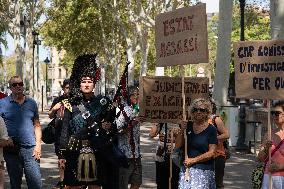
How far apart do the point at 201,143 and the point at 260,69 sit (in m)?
1.06

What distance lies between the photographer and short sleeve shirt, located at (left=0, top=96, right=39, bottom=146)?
8500mm

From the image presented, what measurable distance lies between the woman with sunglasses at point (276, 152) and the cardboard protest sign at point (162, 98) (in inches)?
79.3

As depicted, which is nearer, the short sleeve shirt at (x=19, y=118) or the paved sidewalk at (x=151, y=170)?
the short sleeve shirt at (x=19, y=118)

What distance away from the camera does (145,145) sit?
68.6 ft

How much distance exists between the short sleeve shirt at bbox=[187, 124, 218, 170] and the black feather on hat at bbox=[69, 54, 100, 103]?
1.13 metres

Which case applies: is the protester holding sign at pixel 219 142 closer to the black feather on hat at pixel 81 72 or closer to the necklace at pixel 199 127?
the necklace at pixel 199 127

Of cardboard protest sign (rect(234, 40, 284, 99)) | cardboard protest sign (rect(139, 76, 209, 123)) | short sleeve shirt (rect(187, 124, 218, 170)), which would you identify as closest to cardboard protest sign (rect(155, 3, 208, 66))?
cardboard protest sign (rect(139, 76, 209, 123))

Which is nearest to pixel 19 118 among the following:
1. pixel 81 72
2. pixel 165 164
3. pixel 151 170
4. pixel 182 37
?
pixel 81 72

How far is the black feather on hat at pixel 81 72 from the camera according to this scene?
7.21 m

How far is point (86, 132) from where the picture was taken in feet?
23.5

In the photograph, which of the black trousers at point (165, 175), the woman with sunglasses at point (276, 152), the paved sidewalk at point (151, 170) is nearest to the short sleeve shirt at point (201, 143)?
the woman with sunglasses at point (276, 152)

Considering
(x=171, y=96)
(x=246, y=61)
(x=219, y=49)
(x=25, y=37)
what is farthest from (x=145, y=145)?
(x=25, y=37)

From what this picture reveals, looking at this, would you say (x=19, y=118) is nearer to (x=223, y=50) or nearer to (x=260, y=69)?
(x=260, y=69)

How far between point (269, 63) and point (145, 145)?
45.0ft
